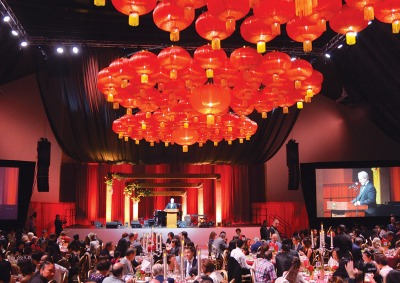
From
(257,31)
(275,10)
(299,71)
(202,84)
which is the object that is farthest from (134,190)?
(275,10)

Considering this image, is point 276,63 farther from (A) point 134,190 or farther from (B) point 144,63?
(A) point 134,190

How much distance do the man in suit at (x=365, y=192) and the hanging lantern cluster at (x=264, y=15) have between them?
1106cm

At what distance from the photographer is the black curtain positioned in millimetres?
13219

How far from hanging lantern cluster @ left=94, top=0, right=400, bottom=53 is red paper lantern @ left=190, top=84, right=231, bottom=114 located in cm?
136

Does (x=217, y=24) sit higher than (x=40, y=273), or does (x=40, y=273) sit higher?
(x=217, y=24)

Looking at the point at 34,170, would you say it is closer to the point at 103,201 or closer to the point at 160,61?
the point at 103,201

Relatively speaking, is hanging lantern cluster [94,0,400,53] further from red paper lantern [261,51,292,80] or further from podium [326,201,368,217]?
podium [326,201,368,217]

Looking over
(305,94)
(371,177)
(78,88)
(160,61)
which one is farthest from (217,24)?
(371,177)

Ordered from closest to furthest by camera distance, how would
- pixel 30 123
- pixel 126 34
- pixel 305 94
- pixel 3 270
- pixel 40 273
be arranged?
1. pixel 3 270
2. pixel 40 273
3. pixel 305 94
4. pixel 126 34
5. pixel 30 123

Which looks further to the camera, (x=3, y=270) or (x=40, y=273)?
(x=40, y=273)

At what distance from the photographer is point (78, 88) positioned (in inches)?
539

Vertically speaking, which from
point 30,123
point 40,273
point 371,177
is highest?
point 30,123

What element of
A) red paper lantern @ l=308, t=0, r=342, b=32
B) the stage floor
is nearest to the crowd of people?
red paper lantern @ l=308, t=0, r=342, b=32

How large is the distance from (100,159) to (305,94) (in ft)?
31.8
